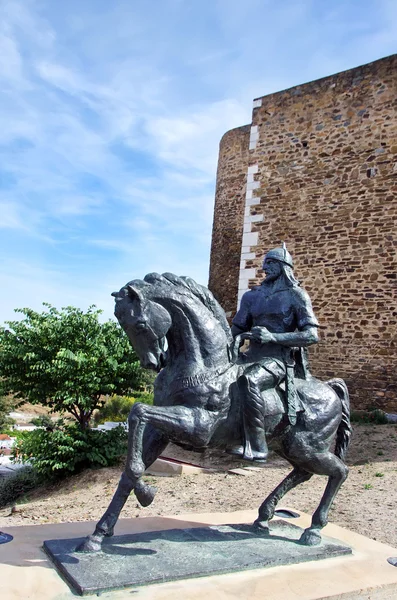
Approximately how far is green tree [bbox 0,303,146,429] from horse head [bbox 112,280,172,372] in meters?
5.60

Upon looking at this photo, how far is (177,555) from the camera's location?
11.9 ft

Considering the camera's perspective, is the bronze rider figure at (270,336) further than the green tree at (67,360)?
No

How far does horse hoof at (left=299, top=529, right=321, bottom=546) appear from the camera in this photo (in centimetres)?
413

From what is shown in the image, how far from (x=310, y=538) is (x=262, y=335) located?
1617 millimetres

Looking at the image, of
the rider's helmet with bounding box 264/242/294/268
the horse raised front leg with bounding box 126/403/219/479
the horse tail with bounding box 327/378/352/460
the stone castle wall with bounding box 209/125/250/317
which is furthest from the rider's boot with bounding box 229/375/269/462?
the stone castle wall with bounding box 209/125/250/317

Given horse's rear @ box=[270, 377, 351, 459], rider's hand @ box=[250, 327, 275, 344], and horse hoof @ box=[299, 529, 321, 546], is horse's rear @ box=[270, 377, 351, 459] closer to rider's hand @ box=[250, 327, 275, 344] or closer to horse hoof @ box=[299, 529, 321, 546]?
rider's hand @ box=[250, 327, 275, 344]

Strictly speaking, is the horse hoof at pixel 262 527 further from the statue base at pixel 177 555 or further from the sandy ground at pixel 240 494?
the sandy ground at pixel 240 494

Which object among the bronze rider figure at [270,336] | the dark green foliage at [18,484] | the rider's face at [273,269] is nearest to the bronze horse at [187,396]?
the bronze rider figure at [270,336]

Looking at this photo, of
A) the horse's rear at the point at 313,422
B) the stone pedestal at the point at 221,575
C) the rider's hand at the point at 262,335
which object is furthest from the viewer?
the horse's rear at the point at 313,422

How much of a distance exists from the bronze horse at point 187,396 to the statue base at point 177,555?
0.15 meters

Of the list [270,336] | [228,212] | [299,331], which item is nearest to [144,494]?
[270,336]

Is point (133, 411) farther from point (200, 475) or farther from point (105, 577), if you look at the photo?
point (200, 475)

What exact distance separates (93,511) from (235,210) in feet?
42.5

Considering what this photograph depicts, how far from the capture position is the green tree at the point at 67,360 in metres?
9.19
